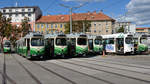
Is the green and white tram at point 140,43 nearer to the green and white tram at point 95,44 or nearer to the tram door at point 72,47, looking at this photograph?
the green and white tram at point 95,44

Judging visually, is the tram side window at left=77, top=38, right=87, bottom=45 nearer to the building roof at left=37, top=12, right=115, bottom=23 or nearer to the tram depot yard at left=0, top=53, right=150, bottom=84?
the tram depot yard at left=0, top=53, right=150, bottom=84

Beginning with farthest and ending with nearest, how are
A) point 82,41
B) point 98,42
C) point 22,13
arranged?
point 22,13
point 98,42
point 82,41

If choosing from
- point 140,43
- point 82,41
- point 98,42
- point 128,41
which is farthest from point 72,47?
point 140,43

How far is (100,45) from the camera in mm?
27766

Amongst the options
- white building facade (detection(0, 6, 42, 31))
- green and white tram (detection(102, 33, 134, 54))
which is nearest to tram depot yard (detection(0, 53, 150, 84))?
green and white tram (detection(102, 33, 134, 54))

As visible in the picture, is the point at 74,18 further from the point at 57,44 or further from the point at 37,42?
the point at 37,42

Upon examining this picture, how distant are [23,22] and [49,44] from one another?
A: 106 feet

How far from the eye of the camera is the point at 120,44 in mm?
24516

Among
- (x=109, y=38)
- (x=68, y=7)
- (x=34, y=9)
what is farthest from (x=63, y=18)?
(x=109, y=38)

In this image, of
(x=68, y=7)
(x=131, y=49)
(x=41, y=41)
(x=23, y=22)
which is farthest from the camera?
(x=23, y=22)

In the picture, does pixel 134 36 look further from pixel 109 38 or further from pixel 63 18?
pixel 63 18

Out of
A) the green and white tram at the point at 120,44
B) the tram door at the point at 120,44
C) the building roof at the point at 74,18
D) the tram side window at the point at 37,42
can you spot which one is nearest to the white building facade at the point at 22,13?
the building roof at the point at 74,18

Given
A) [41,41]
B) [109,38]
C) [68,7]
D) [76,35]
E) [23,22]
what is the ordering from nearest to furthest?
[41,41], [76,35], [109,38], [68,7], [23,22]

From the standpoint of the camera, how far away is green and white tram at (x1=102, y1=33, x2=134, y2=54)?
Answer: 23.8m
